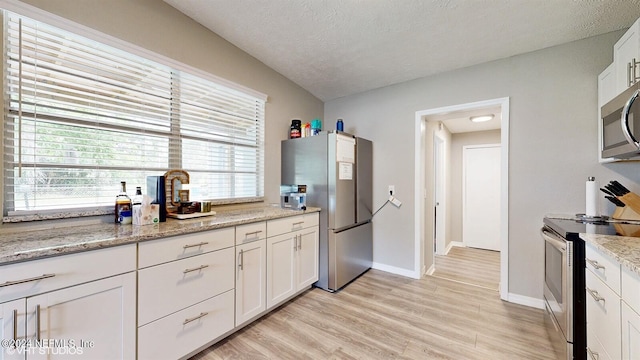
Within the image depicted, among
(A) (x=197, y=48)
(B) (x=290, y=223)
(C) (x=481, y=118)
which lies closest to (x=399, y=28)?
(A) (x=197, y=48)

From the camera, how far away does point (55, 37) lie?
4.91ft

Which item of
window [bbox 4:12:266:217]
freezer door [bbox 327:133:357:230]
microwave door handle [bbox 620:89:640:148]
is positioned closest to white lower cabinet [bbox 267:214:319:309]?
freezer door [bbox 327:133:357:230]

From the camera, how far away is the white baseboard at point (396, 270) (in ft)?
9.73

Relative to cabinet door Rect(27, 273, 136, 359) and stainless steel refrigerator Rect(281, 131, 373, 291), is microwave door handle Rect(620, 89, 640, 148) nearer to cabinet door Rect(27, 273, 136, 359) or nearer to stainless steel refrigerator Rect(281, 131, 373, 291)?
stainless steel refrigerator Rect(281, 131, 373, 291)

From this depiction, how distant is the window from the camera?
4.55 feet

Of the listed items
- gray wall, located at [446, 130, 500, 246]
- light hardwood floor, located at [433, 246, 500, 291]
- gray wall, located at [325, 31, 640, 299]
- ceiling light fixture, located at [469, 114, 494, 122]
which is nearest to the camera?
gray wall, located at [325, 31, 640, 299]

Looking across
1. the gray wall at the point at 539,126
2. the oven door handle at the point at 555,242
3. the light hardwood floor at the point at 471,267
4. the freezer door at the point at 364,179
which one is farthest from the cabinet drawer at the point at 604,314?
the freezer door at the point at 364,179

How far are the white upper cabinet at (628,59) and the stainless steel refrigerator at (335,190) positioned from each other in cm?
210

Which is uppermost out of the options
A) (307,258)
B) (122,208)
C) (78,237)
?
(122,208)

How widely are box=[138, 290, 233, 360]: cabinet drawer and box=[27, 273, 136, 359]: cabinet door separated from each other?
9 cm

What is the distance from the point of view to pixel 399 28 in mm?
2061

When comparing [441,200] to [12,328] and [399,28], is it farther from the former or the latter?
[12,328]

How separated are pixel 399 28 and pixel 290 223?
6.64ft

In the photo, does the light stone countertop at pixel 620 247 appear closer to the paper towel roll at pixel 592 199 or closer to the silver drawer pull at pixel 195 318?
the paper towel roll at pixel 592 199
